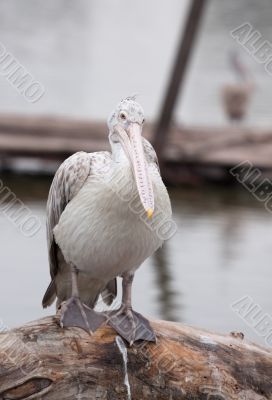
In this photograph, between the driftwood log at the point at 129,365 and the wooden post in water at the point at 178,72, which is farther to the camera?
the wooden post in water at the point at 178,72

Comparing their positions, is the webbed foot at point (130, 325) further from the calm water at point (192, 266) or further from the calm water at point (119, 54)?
the calm water at point (119, 54)

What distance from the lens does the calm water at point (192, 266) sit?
9.51 metres

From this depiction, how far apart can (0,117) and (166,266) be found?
435cm

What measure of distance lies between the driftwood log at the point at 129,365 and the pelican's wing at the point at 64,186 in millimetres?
711

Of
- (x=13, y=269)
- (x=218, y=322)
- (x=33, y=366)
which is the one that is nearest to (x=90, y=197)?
(x=33, y=366)

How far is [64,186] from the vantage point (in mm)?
5984

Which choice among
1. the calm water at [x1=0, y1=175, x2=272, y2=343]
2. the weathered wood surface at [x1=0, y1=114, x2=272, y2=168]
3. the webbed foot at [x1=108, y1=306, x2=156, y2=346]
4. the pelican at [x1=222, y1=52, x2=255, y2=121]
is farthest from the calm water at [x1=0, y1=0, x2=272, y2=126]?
the webbed foot at [x1=108, y1=306, x2=156, y2=346]

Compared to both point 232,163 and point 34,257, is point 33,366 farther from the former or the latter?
point 232,163

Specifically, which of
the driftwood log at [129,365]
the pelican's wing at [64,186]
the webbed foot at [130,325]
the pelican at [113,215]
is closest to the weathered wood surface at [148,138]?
the pelican's wing at [64,186]

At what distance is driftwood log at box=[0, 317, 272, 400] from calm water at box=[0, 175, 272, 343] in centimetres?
302

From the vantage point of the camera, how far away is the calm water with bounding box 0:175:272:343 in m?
9.51

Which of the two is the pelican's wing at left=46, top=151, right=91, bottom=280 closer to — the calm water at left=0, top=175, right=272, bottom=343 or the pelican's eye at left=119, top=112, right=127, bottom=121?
the pelican's eye at left=119, top=112, right=127, bottom=121

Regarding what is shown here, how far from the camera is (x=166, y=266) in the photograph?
1107 centimetres

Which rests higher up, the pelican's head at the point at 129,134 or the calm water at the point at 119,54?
the calm water at the point at 119,54
